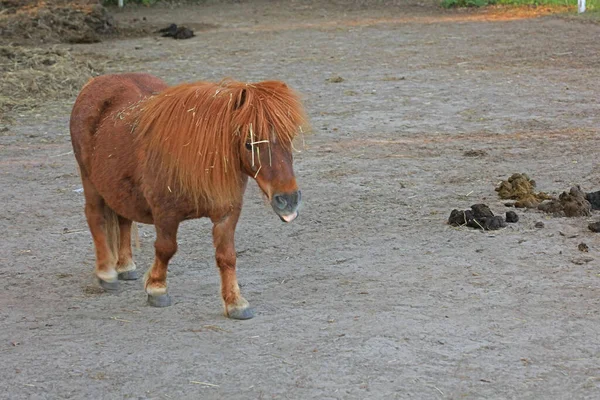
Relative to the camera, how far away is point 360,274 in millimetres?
5496

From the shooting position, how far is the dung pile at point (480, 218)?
620 centimetres

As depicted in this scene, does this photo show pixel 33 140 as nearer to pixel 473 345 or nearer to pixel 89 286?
pixel 89 286

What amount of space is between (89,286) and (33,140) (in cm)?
414

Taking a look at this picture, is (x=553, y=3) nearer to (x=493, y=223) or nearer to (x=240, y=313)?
(x=493, y=223)

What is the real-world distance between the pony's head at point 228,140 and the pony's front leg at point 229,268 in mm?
167

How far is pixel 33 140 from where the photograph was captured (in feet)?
30.3

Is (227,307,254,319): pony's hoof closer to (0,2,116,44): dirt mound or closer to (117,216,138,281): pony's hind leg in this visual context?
(117,216,138,281): pony's hind leg

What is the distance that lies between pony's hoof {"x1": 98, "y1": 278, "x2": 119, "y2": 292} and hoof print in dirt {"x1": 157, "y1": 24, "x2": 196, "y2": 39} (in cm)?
1100

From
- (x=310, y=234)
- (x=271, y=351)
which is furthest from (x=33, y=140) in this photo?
(x=271, y=351)

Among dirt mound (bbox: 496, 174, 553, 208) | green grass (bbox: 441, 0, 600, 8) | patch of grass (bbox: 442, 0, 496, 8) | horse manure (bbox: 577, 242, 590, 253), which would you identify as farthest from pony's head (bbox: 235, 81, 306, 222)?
patch of grass (bbox: 442, 0, 496, 8)

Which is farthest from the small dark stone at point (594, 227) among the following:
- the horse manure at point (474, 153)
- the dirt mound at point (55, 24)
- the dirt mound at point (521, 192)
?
the dirt mound at point (55, 24)

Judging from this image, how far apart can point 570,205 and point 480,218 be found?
0.62 metres

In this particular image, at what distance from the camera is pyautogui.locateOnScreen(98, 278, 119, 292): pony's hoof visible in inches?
212

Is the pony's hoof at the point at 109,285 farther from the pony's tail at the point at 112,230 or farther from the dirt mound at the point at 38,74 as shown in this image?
the dirt mound at the point at 38,74
